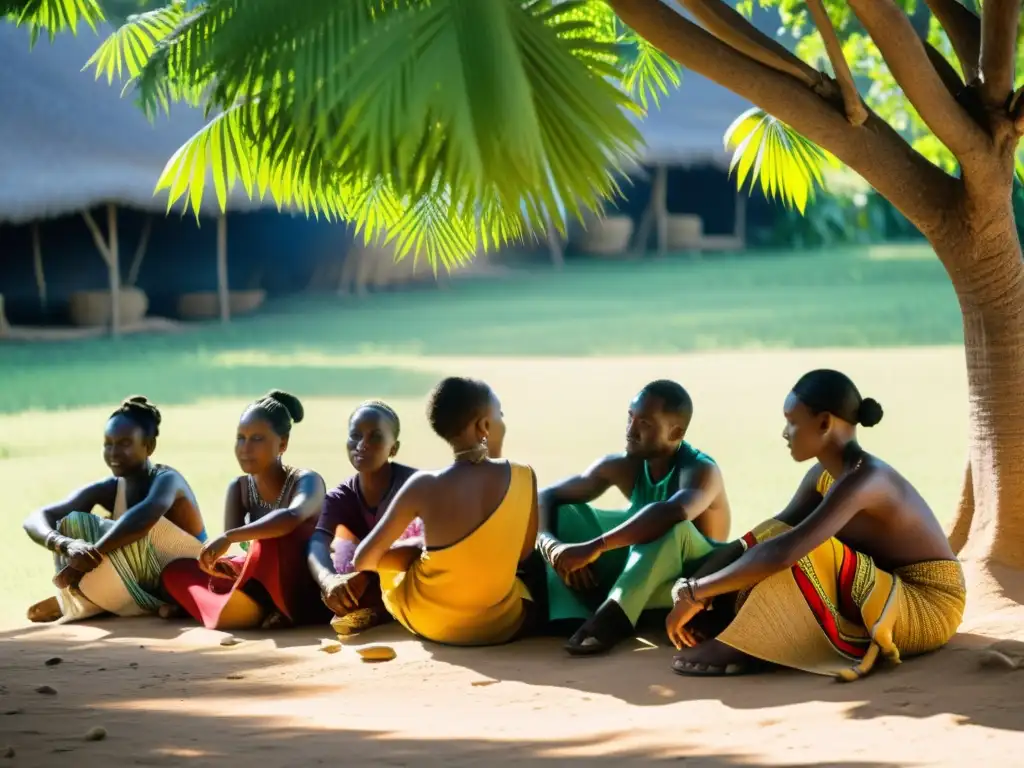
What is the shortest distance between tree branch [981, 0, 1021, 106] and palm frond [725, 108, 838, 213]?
51.8 inches

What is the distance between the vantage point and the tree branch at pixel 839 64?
5180mm

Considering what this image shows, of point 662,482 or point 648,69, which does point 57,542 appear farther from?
point 648,69

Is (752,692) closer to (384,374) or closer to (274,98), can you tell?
(274,98)

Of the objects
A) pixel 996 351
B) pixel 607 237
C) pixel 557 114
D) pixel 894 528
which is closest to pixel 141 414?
pixel 557 114

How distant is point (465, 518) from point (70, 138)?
16345 mm

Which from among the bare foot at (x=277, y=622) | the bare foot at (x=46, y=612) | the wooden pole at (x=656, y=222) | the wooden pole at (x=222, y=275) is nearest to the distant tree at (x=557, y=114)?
the bare foot at (x=277, y=622)

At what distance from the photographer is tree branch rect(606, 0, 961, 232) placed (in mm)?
5367

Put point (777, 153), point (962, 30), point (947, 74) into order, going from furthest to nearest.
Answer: point (777, 153) → point (962, 30) → point (947, 74)

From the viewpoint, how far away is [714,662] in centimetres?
443

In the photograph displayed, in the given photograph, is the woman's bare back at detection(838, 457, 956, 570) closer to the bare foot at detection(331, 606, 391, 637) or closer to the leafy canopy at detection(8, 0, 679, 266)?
the leafy canopy at detection(8, 0, 679, 266)

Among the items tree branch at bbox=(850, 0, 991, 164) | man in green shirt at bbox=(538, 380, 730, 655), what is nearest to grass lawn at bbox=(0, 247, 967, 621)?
man in green shirt at bbox=(538, 380, 730, 655)

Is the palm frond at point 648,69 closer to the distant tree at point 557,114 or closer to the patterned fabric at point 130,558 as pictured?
the distant tree at point 557,114

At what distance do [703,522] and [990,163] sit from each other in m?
1.93

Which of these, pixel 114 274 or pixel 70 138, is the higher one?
pixel 70 138
